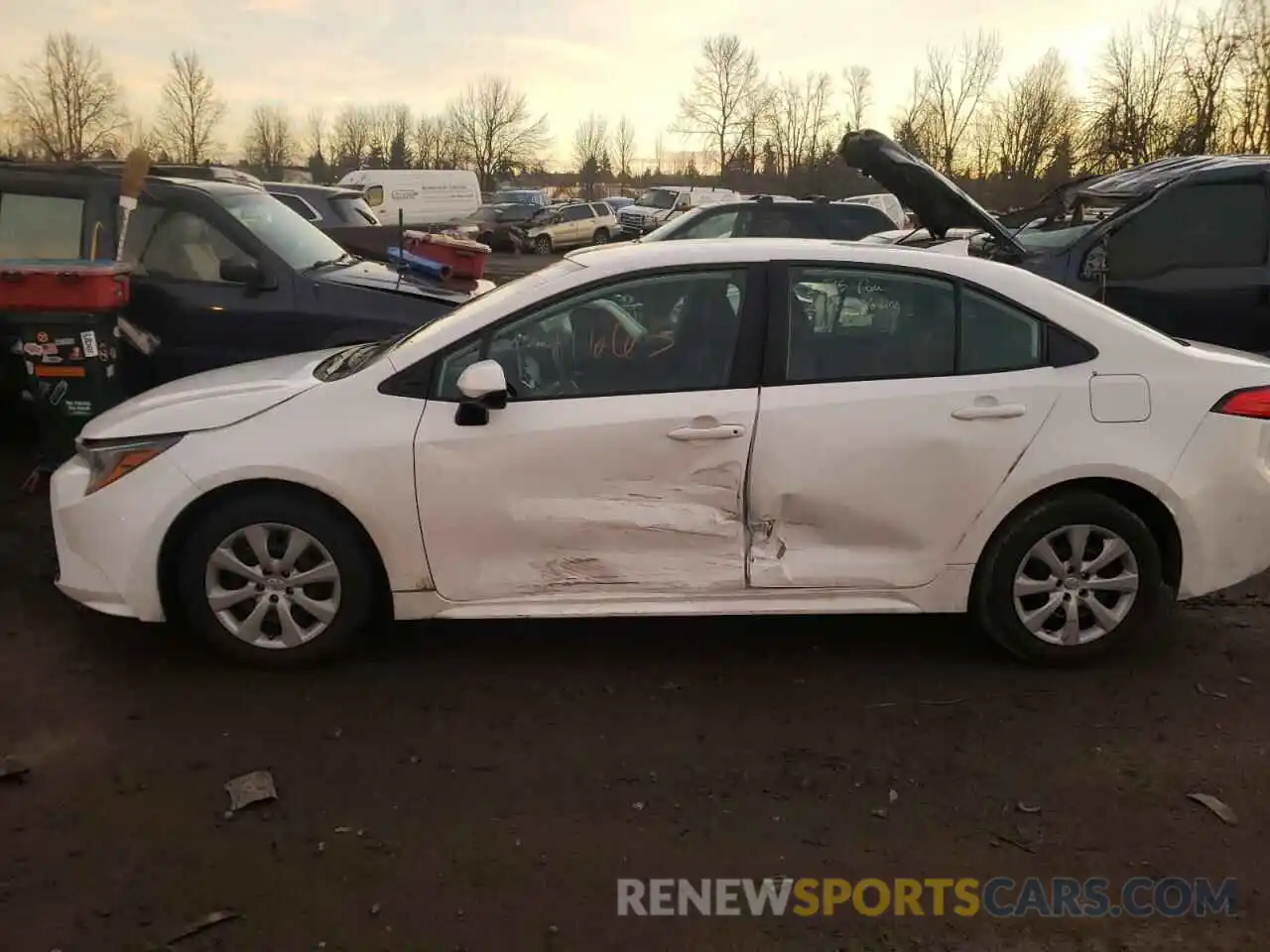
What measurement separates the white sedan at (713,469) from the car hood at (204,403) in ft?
0.07

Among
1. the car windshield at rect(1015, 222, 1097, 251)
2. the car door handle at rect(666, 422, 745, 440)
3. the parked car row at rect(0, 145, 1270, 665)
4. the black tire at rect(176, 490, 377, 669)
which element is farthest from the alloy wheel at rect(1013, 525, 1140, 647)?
the car windshield at rect(1015, 222, 1097, 251)

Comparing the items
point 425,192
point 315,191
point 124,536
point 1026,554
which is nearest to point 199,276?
point 124,536

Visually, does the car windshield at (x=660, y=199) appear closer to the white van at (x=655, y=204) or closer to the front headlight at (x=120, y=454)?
the white van at (x=655, y=204)

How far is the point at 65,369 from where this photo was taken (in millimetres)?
5641

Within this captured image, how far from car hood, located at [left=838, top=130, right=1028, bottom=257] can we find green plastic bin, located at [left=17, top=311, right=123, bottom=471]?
14.2 ft

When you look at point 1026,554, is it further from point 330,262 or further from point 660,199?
point 660,199

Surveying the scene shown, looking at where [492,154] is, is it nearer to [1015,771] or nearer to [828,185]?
[828,185]

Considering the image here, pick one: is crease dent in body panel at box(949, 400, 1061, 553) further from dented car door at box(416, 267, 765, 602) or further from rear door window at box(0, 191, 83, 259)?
rear door window at box(0, 191, 83, 259)

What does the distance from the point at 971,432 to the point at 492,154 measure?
71.6 meters

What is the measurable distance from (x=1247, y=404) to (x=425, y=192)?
30.8 metres

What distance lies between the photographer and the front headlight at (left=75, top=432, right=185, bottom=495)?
3.74 metres

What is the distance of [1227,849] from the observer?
2906 millimetres

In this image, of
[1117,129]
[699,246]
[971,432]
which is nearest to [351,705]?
[699,246]

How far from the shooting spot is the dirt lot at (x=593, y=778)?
8.59ft
